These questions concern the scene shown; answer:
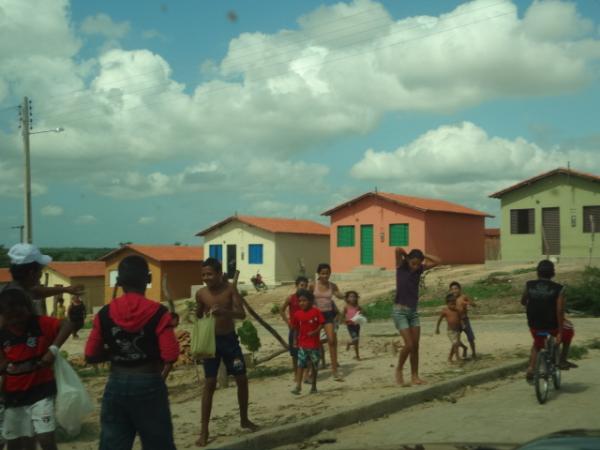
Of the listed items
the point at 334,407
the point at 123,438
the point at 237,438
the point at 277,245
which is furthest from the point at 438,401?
the point at 277,245

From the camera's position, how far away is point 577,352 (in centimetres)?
1345

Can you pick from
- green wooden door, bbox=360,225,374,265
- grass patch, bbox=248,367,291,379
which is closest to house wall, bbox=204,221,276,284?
green wooden door, bbox=360,225,374,265

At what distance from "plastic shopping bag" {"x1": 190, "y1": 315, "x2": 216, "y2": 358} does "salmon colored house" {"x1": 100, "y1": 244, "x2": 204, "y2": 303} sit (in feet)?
136

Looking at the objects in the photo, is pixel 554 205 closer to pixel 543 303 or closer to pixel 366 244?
pixel 366 244

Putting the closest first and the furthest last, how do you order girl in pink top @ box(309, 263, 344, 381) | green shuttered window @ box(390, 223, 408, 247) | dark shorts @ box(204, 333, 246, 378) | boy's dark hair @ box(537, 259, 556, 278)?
dark shorts @ box(204, 333, 246, 378), boy's dark hair @ box(537, 259, 556, 278), girl in pink top @ box(309, 263, 344, 381), green shuttered window @ box(390, 223, 408, 247)

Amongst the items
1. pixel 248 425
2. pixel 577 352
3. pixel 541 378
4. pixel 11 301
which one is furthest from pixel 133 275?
pixel 577 352

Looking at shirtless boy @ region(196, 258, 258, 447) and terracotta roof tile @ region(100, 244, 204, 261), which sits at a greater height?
terracotta roof tile @ region(100, 244, 204, 261)

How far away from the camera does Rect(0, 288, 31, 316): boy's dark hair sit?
16.5 feet

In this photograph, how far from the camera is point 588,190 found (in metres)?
35.8

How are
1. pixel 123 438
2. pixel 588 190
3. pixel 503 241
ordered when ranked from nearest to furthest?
pixel 123 438
pixel 588 190
pixel 503 241

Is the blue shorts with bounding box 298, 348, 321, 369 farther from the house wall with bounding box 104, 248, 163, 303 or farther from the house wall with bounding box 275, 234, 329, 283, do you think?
the house wall with bounding box 104, 248, 163, 303

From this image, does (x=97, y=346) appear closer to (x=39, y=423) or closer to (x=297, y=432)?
(x=39, y=423)

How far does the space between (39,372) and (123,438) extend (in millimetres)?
789

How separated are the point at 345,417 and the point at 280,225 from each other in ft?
129
